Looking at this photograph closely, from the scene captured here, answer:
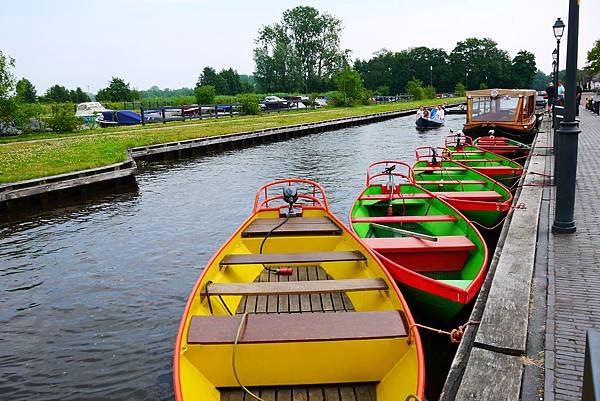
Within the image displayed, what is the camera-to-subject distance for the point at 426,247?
757cm

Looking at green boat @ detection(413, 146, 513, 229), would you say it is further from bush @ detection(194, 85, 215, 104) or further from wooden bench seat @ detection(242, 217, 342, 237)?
bush @ detection(194, 85, 215, 104)

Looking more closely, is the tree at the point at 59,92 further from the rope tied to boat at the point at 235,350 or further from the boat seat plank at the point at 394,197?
the rope tied to boat at the point at 235,350

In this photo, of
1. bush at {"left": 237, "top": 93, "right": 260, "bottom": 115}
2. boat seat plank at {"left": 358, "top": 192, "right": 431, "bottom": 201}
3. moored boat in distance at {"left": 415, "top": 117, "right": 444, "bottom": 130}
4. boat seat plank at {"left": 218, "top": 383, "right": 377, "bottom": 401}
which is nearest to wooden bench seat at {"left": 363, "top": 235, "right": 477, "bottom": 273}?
boat seat plank at {"left": 358, "top": 192, "right": 431, "bottom": 201}

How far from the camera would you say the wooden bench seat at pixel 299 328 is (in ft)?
14.1

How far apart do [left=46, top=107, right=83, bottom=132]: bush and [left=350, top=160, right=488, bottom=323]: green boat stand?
2824 centimetres

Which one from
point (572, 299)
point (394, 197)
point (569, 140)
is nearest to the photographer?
point (572, 299)

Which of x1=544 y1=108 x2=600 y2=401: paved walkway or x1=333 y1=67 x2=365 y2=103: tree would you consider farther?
x1=333 y1=67 x2=365 y2=103: tree

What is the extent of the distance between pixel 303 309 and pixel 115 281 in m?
5.40

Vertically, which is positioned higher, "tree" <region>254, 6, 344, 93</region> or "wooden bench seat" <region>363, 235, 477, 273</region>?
"tree" <region>254, 6, 344, 93</region>

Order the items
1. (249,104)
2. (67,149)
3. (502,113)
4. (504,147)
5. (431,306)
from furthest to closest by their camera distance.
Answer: (249,104), (502,113), (67,149), (504,147), (431,306)

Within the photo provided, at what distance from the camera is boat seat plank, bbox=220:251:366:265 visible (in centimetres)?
652

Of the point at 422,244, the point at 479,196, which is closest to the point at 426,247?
the point at 422,244

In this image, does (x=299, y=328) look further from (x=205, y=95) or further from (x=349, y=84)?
(x=349, y=84)

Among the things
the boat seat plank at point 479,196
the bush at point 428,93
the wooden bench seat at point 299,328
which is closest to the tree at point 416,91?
the bush at point 428,93
